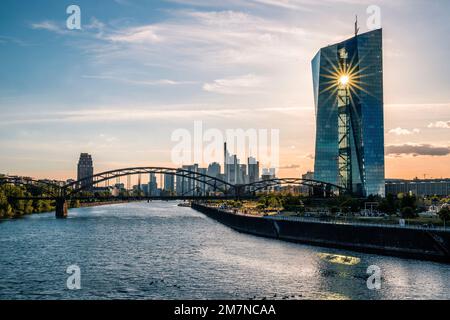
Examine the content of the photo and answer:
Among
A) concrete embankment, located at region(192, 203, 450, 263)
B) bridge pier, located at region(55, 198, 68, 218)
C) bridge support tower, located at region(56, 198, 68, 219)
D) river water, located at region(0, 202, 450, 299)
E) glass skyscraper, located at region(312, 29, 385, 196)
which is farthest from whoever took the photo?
glass skyscraper, located at region(312, 29, 385, 196)

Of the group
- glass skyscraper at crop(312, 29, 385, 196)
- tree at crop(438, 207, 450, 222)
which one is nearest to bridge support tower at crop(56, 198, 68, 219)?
glass skyscraper at crop(312, 29, 385, 196)

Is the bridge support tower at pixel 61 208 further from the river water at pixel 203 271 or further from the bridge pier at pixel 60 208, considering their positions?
the river water at pixel 203 271

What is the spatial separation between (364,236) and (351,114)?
93.2 m

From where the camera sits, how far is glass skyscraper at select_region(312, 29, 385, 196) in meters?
147

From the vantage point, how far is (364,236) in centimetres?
6394

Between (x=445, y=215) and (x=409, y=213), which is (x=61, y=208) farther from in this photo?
(x=445, y=215)

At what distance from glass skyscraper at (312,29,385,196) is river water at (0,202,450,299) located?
260 feet

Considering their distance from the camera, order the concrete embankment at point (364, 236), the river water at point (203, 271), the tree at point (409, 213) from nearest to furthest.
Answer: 1. the river water at point (203, 271)
2. the concrete embankment at point (364, 236)
3. the tree at point (409, 213)

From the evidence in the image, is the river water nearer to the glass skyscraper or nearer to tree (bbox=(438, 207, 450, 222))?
tree (bbox=(438, 207, 450, 222))

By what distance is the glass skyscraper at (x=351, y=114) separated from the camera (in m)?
147

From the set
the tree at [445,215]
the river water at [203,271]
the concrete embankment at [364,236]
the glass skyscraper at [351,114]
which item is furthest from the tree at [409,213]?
the glass skyscraper at [351,114]

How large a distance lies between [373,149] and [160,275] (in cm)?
11198

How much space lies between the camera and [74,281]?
43312 mm

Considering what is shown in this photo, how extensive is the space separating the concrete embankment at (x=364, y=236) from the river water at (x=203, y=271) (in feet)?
7.86
